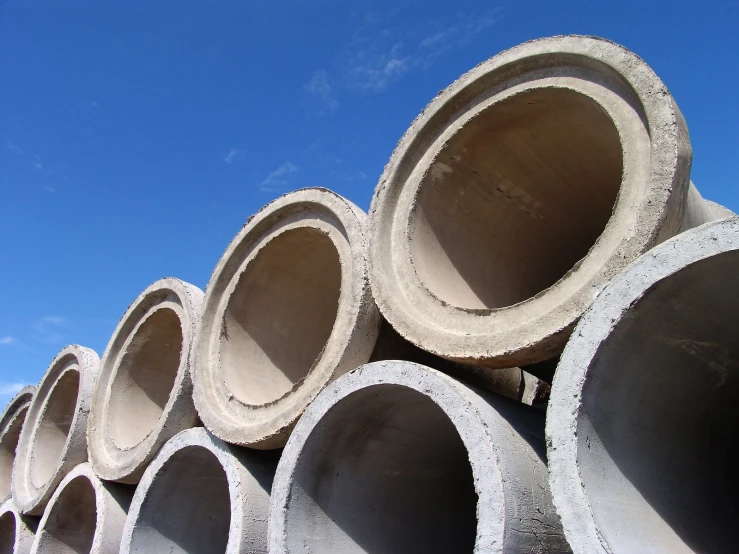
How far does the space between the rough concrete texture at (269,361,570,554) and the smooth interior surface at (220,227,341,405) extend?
1497mm

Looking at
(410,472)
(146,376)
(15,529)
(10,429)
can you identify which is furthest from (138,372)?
(10,429)

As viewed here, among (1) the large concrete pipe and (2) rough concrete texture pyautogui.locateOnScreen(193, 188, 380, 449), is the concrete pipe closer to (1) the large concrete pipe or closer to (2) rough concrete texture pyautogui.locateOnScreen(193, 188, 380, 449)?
(2) rough concrete texture pyautogui.locateOnScreen(193, 188, 380, 449)

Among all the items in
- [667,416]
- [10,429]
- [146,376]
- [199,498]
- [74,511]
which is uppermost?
[10,429]

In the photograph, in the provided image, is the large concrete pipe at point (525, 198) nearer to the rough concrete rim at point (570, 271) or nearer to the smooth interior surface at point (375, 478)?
the rough concrete rim at point (570, 271)

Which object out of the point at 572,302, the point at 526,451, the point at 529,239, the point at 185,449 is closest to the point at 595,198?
the point at 529,239

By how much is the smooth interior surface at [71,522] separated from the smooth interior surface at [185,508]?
2.02 metres

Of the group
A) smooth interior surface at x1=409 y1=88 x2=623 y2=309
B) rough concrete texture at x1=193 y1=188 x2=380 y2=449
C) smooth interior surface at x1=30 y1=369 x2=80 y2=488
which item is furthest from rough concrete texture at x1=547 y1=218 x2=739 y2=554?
smooth interior surface at x1=30 y1=369 x2=80 y2=488

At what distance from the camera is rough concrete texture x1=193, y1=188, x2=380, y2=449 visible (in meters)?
4.81

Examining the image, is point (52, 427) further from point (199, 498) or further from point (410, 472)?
point (410, 472)

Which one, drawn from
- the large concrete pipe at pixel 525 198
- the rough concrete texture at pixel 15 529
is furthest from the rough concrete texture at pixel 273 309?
the rough concrete texture at pixel 15 529

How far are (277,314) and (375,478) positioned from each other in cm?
219

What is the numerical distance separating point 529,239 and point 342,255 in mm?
1525

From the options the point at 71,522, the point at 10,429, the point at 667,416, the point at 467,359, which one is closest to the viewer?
the point at 667,416

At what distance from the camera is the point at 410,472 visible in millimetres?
4633
